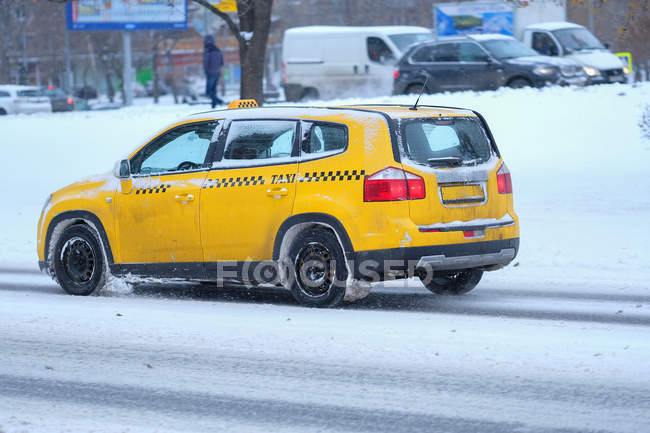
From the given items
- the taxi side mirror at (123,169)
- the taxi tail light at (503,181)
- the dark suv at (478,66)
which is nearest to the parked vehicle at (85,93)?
the dark suv at (478,66)

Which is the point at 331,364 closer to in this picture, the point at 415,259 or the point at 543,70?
the point at 415,259

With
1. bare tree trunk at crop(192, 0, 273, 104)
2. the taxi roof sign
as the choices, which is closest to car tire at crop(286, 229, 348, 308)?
the taxi roof sign

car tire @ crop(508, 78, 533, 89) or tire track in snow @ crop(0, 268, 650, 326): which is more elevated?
car tire @ crop(508, 78, 533, 89)

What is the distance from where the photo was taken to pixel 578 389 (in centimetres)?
636

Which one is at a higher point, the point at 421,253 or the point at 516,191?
the point at 421,253

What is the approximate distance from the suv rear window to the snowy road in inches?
48.2

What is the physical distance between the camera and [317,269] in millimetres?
9180

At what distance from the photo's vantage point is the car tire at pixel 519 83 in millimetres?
25703

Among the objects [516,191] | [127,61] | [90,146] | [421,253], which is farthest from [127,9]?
[421,253]

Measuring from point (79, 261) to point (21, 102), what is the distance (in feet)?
112

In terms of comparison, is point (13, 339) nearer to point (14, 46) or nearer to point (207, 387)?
point (207, 387)

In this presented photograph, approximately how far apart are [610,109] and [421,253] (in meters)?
14.8

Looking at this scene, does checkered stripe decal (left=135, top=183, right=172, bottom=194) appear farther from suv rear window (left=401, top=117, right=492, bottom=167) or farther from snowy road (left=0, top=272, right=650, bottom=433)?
suv rear window (left=401, top=117, right=492, bottom=167)

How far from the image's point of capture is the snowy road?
5910 mm
